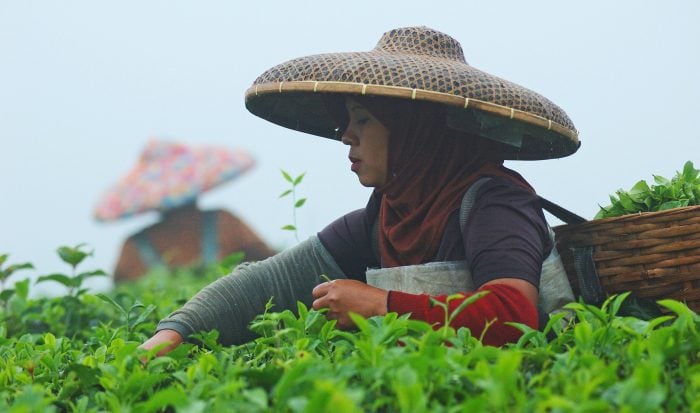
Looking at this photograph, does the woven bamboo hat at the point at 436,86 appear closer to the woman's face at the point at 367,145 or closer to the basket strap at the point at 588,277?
the woman's face at the point at 367,145

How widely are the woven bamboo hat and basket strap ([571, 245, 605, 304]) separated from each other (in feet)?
1.23

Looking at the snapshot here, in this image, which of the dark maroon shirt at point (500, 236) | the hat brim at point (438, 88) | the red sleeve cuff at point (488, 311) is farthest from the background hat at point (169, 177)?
the red sleeve cuff at point (488, 311)

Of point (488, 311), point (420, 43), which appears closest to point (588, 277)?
point (488, 311)

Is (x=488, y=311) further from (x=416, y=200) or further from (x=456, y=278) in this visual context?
(x=416, y=200)

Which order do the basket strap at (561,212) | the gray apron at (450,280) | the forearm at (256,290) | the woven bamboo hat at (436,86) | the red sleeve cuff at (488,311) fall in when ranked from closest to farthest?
the red sleeve cuff at (488,311)
the woven bamboo hat at (436,86)
the gray apron at (450,280)
the basket strap at (561,212)
the forearm at (256,290)

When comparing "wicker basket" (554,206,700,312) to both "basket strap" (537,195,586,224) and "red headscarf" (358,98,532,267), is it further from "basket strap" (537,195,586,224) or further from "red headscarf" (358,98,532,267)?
"red headscarf" (358,98,532,267)

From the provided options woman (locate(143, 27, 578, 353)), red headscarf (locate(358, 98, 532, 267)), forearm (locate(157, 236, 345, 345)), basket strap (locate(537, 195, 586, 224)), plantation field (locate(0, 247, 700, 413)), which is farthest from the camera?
forearm (locate(157, 236, 345, 345))

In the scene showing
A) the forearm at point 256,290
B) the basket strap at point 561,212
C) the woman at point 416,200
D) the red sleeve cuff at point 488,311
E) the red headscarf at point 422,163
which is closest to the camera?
the red sleeve cuff at point 488,311

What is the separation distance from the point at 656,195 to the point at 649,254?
342 millimetres

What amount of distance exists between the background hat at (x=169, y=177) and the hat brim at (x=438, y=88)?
7.42 meters

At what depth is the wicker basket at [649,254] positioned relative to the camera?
9.44ft

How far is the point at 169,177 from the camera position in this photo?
1062cm

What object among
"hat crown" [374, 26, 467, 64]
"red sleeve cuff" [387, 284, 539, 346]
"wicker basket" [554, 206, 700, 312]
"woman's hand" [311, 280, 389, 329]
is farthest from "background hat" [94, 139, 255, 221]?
"red sleeve cuff" [387, 284, 539, 346]

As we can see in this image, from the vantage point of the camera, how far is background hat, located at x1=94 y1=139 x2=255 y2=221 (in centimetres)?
1035
